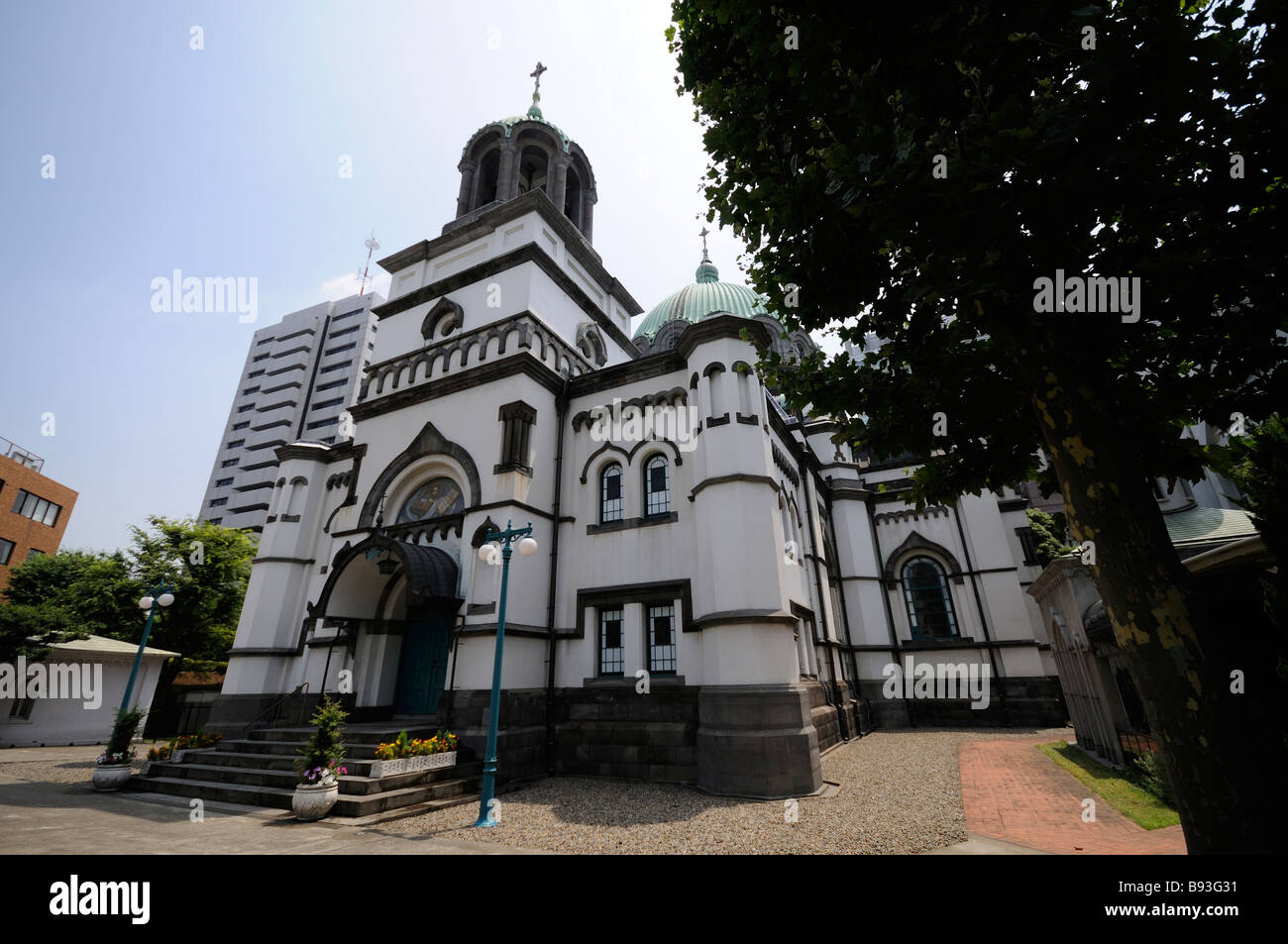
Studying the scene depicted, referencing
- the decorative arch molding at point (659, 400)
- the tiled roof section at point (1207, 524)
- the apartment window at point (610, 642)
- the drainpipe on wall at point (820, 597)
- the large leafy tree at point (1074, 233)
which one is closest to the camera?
the large leafy tree at point (1074, 233)

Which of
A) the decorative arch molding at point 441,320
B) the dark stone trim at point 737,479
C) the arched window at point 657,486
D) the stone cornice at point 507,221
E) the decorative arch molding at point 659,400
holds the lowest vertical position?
the dark stone trim at point 737,479

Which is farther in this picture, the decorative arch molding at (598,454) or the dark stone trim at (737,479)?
the decorative arch molding at (598,454)

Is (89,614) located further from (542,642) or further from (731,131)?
(731,131)

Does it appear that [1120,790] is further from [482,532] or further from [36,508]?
[36,508]

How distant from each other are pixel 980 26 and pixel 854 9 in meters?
1.16

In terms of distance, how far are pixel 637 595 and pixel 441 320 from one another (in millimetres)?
12460

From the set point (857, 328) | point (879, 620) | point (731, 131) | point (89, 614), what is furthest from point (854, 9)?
point (89, 614)

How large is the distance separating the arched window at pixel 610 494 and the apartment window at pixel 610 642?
101 inches

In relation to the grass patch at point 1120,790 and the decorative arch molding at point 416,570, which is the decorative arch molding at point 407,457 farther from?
the grass patch at point 1120,790

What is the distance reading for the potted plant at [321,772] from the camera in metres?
8.72

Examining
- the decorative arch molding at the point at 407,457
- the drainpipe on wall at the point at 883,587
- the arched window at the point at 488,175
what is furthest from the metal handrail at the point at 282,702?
the drainpipe on wall at the point at 883,587

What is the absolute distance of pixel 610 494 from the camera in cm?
1545

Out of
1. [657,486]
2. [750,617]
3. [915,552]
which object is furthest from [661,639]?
[915,552]

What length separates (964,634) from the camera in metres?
20.9
